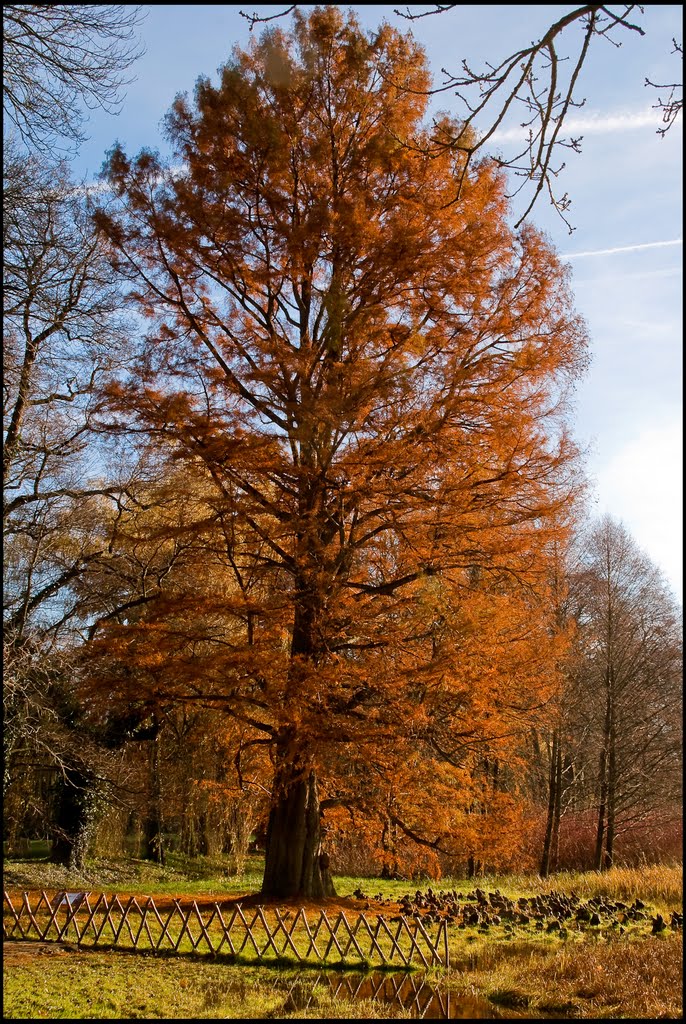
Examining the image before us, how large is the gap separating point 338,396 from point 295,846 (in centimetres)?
616

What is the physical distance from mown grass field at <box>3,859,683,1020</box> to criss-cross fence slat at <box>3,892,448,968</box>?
26 centimetres

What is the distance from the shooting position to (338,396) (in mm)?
9305

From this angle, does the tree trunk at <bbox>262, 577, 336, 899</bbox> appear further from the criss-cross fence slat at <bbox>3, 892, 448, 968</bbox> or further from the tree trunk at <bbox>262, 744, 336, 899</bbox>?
the criss-cross fence slat at <bbox>3, 892, 448, 968</bbox>

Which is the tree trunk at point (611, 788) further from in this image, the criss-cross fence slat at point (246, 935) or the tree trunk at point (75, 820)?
the tree trunk at point (75, 820)

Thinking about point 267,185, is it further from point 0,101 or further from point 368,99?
point 0,101

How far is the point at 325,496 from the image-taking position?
34.9 feet

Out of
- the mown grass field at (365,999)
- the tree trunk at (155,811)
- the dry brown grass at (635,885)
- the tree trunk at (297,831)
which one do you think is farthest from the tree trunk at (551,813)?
the tree trunk at (155,811)

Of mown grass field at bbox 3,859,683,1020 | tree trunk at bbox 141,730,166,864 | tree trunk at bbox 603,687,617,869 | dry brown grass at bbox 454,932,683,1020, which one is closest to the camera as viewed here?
mown grass field at bbox 3,859,683,1020

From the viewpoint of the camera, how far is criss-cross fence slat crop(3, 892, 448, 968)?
7.90 metres

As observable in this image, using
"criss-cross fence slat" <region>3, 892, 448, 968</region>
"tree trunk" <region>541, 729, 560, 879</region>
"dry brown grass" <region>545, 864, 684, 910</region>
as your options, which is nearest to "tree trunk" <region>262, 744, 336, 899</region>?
"criss-cross fence slat" <region>3, 892, 448, 968</region>

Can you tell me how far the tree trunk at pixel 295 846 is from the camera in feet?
35.3

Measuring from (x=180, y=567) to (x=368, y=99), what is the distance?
8.85 metres

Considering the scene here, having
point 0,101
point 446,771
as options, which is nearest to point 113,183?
point 0,101

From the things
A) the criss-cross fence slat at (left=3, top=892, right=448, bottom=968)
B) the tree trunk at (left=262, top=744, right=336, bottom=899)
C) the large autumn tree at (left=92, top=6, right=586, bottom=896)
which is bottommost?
the criss-cross fence slat at (left=3, top=892, right=448, bottom=968)
